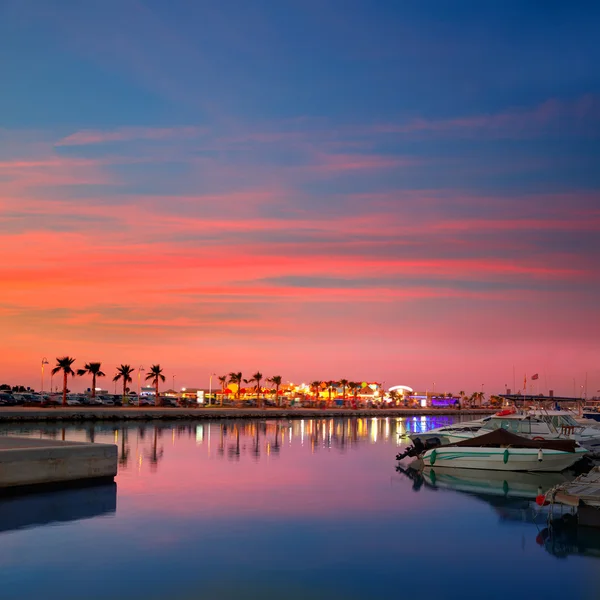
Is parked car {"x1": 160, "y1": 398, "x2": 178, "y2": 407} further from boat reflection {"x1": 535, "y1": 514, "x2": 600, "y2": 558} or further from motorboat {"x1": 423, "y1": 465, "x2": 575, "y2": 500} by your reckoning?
boat reflection {"x1": 535, "y1": 514, "x2": 600, "y2": 558}

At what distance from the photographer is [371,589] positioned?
1828 centimetres

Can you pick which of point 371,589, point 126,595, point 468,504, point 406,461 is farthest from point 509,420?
point 126,595

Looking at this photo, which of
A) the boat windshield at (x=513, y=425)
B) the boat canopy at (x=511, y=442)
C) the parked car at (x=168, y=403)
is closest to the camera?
the boat canopy at (x=511, y=442)

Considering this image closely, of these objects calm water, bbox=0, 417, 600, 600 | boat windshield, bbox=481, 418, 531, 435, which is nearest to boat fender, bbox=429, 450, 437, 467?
calm water, bbox=0, 417, 600, 600

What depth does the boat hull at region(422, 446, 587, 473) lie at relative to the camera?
40.4 metres

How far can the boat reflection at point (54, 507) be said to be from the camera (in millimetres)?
24406

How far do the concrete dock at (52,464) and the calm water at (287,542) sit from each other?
31.9 inches

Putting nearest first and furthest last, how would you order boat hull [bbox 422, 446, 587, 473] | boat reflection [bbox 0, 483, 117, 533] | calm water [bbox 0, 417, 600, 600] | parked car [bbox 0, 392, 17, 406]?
calm water [bbox 0, 417, 600, 600] < boat reflection [bbox 0, 483, 117, 533] < boat hull [bbox 422, 446, 587, 473] < parked car [bbox 0, 392, 17, 406]

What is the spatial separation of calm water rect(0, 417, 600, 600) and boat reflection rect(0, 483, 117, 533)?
4 centimetres

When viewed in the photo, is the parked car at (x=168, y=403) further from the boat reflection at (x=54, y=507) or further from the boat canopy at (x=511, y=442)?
the boat reflection at (x=54, y=507)

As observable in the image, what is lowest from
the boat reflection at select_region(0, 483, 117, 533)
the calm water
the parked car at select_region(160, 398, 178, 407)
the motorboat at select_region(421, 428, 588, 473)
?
the parked car at select_region(160, 398, 178, 407)

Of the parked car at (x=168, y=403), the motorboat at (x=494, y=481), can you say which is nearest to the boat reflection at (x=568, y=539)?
the motorboat at (x=494, y=481)

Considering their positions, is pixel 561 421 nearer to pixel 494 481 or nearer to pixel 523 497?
pixel 494 481

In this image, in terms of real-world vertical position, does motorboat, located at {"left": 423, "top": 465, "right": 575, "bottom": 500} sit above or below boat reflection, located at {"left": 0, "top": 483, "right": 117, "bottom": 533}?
→ below
